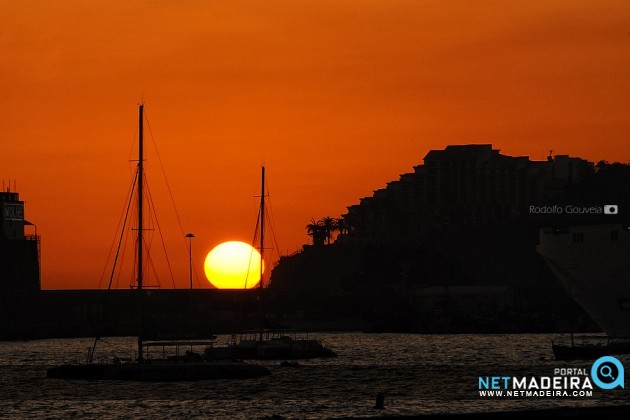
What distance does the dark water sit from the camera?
79.3 meters

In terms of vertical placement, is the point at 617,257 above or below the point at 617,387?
above

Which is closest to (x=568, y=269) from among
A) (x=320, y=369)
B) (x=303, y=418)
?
(x=320, y=369)

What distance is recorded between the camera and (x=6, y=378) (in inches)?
4547

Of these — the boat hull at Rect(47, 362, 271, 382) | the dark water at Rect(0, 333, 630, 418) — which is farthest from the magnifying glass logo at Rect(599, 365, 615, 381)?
the boat hull at Rect(47, 362, 271, 382)

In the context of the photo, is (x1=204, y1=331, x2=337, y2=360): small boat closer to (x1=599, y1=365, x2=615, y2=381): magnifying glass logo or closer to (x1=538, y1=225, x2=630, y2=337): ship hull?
(x1=538, y1=225, x2=630, y2=337): ship hull

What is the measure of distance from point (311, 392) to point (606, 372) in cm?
2045

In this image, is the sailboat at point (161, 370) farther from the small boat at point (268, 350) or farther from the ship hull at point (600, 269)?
the ship hull at point (600, 269)

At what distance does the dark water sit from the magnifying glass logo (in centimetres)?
425

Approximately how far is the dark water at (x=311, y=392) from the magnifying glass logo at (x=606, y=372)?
425 cm

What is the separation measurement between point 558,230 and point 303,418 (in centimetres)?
8000

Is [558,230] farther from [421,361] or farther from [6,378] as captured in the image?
[6,378]

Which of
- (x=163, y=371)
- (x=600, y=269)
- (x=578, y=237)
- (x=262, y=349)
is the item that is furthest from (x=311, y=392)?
(x=578, y=237)

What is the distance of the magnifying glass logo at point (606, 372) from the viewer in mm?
92675

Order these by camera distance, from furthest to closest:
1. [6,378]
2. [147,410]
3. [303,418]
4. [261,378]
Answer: [6,378]
[261,378]
[147,410]
[303,418]
